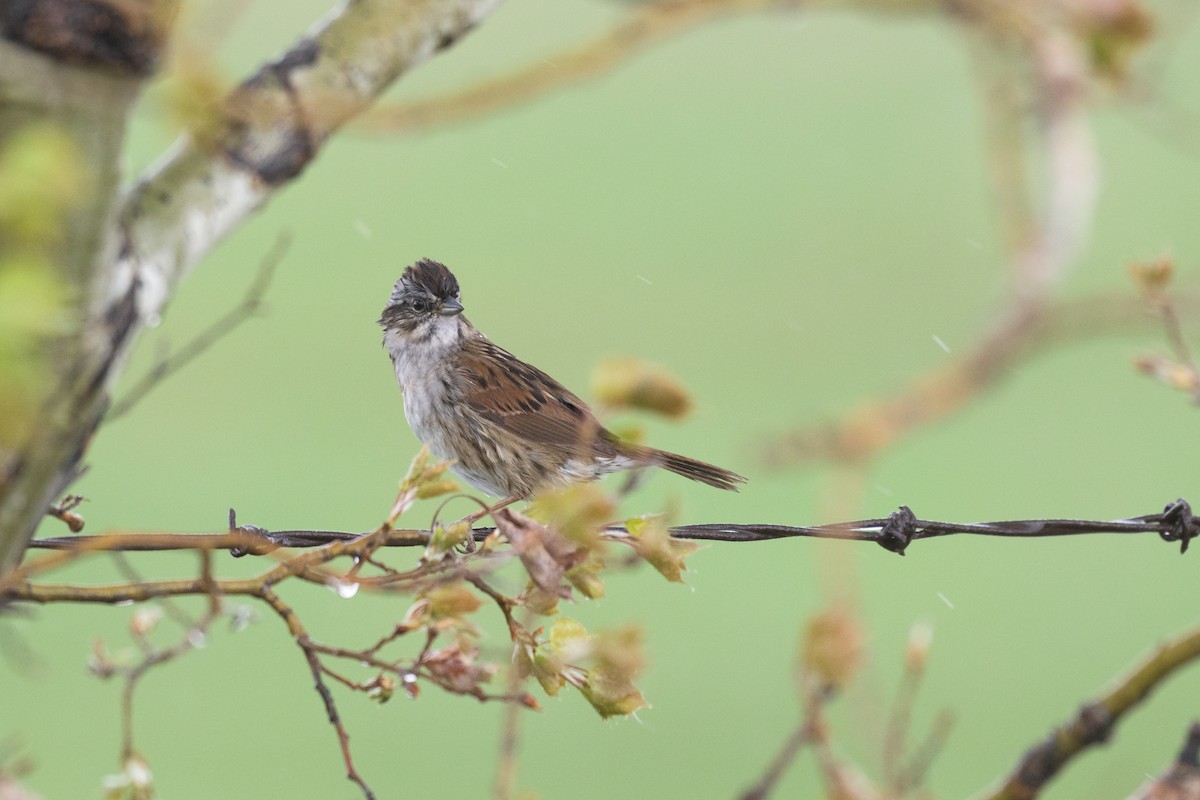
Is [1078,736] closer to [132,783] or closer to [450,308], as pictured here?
[132,783]

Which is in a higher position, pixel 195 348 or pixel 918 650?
pixel 195 348

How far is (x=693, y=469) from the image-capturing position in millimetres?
2852

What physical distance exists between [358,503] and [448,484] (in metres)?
10.0

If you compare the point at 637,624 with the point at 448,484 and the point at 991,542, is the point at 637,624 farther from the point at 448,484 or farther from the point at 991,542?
the point at 991,542

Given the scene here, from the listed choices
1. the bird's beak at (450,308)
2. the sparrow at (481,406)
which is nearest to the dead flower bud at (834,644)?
the sparrow at (481,406)

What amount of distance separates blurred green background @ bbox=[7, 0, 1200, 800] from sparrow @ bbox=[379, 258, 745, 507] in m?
0.49

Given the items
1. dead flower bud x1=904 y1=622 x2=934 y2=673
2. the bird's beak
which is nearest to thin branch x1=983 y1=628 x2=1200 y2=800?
dead flower bud x1=904 y1=622 x2=934 y2=673

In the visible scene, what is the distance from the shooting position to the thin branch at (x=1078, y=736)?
1.93m

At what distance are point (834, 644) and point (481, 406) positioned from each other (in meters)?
1.65

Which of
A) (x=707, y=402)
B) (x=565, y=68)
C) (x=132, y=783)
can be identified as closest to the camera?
(x=132, y=783)

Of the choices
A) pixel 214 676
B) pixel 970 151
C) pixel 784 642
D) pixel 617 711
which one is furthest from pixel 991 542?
pixel 617 711

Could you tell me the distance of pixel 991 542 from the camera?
1128 cm

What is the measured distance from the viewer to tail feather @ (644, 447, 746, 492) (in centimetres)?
275

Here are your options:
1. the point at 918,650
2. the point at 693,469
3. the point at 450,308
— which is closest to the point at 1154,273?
the point at 918,650
